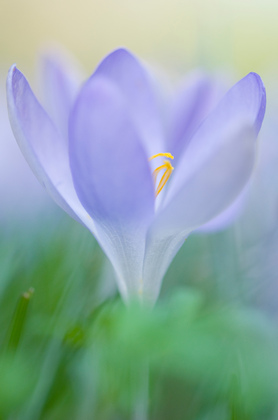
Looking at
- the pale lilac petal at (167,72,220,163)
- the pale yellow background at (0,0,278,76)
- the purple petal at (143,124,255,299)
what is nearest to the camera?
the purple petal at (143,124,255,299)

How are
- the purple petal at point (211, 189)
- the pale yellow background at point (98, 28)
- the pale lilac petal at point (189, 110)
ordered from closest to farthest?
1. the purple petal at point (211, 189)
2. the pale lilac petal at point (189, 110)
3. the pale yellow background at point (98, 28)

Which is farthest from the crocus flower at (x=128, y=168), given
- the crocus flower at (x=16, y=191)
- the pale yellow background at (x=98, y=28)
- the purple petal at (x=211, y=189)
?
the pale yellow background at (x=98, y=28)

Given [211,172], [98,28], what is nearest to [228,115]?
[211,172]

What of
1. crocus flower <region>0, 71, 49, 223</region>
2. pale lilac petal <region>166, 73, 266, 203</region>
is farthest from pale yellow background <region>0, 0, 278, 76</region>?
pale lilac petal <region>166, 73, 266, 203</region>

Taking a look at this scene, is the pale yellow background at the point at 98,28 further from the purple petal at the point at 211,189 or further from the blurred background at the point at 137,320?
the purple petal at the point at 211,189

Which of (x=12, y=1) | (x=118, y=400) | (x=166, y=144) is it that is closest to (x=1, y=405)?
(x=118, y=400)

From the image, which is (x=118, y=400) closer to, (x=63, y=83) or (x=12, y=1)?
(x=63, y=83)

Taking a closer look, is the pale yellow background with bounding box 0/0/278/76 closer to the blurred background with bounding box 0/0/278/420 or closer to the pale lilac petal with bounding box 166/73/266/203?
the blurred background with bounding box 0/0/278/420
